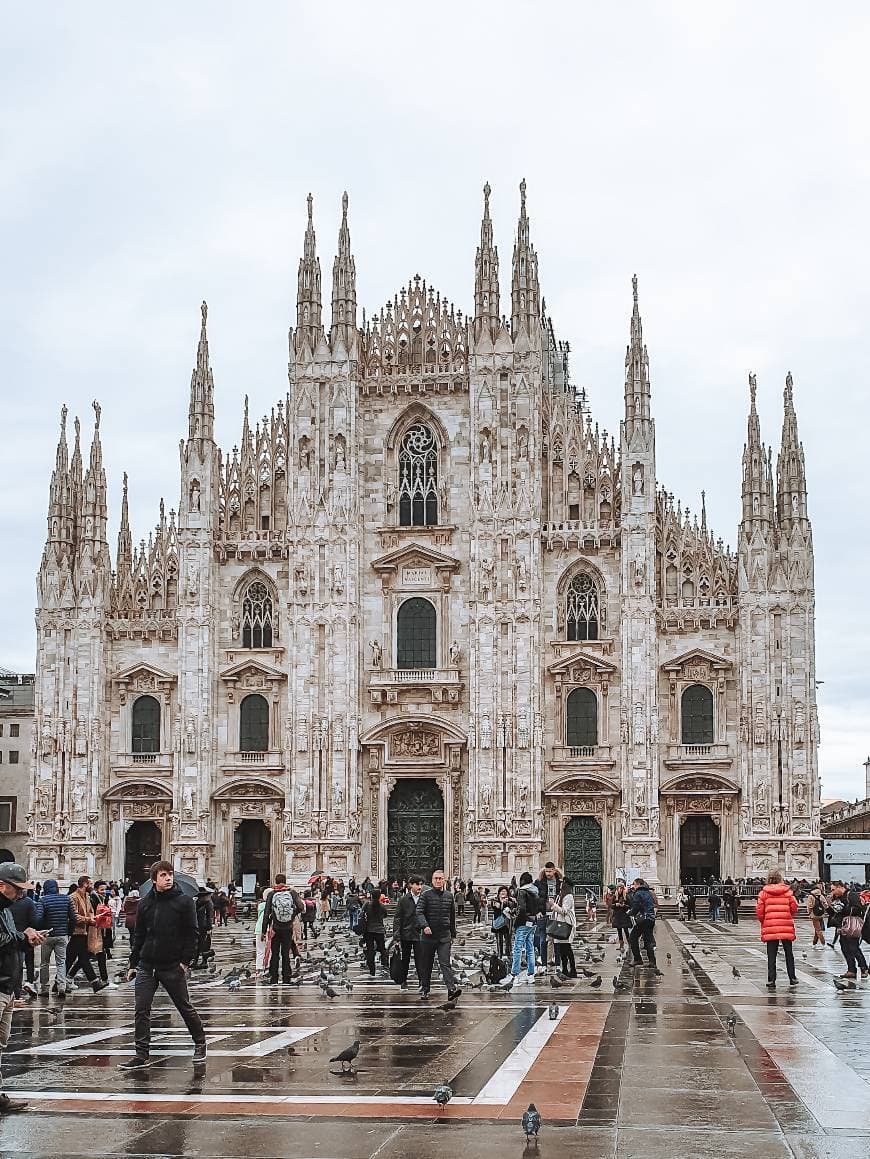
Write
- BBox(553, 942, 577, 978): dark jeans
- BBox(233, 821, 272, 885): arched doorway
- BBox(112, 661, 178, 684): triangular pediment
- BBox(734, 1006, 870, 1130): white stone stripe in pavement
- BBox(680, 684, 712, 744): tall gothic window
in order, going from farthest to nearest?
BBox(112, 661, 178, 684): triangular pediment → BBox(233, 821, 272, 885): arched doorway → BBox(680, 684, 712, 744): tall gothic window → BBox(553, 942, 577, 978): dark jeans → BBox(734, 1006, 870, 1130): white stone stripe in pavement

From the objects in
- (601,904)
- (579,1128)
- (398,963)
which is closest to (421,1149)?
(579,1128)

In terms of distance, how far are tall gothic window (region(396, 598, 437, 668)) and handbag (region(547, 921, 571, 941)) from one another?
2976cm

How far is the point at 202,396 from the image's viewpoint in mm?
54031

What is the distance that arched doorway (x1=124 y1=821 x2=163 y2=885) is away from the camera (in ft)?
174

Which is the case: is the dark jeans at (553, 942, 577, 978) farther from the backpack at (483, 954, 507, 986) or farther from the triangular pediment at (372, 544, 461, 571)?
the triangular pediment at (372, 544, 461, 571)

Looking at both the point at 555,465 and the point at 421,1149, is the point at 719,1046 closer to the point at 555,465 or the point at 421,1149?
the point at 421,1149

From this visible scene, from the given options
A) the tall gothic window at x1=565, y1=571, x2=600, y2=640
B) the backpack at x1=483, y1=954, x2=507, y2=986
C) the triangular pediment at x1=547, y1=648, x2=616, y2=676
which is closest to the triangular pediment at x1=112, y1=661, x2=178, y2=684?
the triangular pediment at x1=547, y1=648, x2=616, y2=676

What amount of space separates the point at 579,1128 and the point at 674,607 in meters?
41.5

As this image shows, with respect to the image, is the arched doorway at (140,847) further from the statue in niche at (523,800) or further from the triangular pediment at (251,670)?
the statue in niche at (523,800)

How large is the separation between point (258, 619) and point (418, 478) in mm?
7472

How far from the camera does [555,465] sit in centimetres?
5247

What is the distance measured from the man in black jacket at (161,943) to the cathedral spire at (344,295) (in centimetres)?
4088

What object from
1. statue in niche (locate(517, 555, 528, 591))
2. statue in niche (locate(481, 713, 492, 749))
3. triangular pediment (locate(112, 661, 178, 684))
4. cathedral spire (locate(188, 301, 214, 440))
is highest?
cathedral spire (locate(188, 301, 214, 440))

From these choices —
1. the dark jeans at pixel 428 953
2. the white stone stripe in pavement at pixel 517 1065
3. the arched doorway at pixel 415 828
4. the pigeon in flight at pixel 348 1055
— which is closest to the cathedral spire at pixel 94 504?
the arched doorway at pixel 415 828
